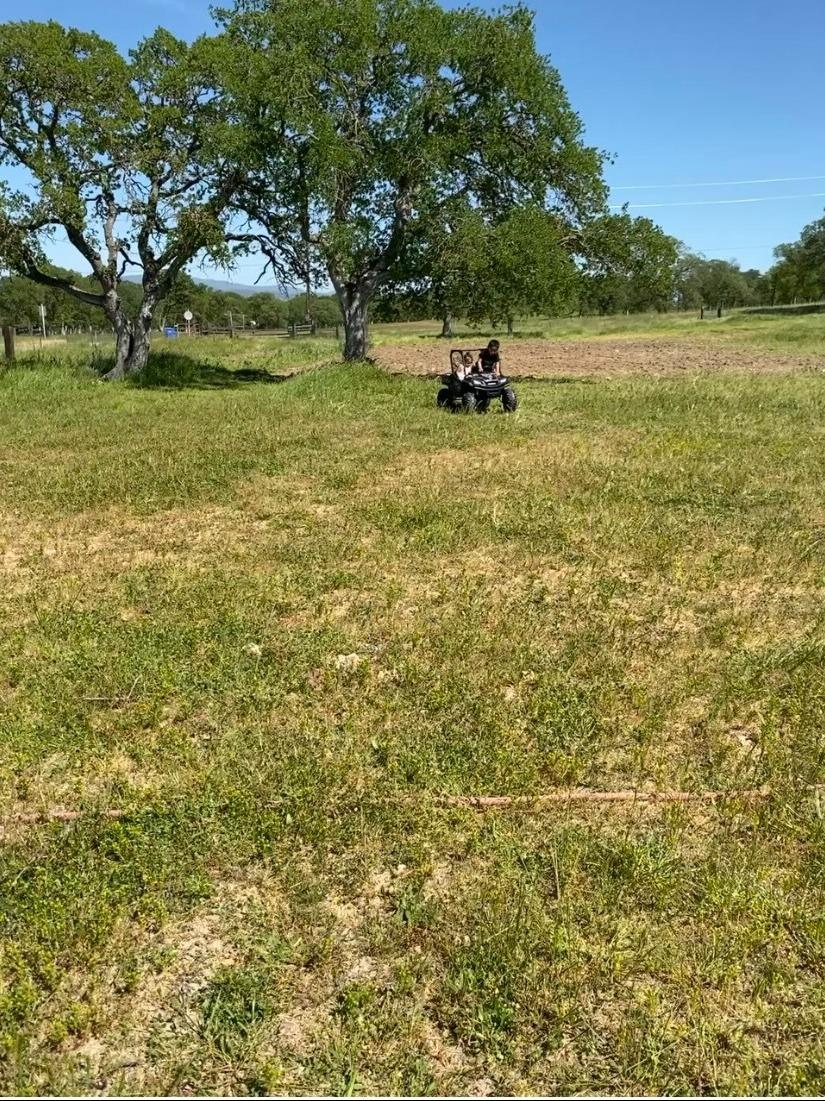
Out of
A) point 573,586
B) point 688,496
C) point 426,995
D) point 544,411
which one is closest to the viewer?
point 426,995

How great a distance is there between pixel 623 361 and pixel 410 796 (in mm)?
25196

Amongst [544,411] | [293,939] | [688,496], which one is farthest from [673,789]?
[544,411]

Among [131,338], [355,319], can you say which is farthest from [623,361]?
[131,338]

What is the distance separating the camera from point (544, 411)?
13.9 m

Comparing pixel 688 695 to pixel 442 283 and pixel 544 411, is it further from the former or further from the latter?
pixel 442 283

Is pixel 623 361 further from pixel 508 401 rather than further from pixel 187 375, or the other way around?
pixel 508 401

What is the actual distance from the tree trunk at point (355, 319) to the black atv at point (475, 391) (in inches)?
330

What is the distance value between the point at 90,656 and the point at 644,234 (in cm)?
1880

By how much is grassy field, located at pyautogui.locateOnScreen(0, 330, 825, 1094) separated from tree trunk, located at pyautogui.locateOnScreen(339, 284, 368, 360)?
14921mm

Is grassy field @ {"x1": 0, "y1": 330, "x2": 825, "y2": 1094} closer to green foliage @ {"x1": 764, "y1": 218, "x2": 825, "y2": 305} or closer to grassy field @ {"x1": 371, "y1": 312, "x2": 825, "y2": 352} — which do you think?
grassy field @ {"x1": 371, "y1": 312, "x2": 825, "y2": 352}

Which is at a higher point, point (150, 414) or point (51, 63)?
point (51, 63)

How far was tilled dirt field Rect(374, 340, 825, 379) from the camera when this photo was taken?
2222 centimetres

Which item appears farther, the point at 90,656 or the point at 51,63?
the point at 51,63

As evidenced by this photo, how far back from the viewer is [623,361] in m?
26.3
